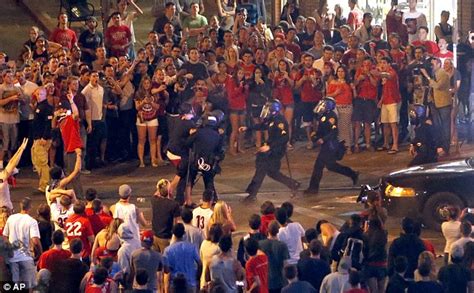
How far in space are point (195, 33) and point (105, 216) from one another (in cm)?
1227

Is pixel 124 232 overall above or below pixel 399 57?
Result: below

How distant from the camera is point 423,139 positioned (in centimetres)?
2189

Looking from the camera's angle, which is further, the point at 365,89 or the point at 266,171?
the point at 365,89

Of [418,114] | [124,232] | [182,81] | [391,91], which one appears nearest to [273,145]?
[418,114]

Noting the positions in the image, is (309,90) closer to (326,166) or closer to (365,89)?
(365,89)

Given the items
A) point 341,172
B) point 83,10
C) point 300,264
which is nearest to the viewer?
point 300,264

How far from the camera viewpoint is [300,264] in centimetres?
1436

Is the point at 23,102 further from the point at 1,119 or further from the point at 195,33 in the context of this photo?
the point at 195,33

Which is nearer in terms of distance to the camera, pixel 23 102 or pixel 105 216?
pixel 105 216

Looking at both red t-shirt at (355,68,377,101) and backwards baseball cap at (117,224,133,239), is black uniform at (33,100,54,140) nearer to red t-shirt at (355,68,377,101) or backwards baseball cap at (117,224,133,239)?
red t-shirt at (355,68,377,101)

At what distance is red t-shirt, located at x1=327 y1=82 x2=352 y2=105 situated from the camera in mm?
25328

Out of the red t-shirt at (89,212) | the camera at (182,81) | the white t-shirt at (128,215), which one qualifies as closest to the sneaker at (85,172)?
the camera at (182,81)

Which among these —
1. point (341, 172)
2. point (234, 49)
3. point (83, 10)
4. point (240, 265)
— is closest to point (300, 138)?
point (234, 49)

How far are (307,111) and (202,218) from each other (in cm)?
990
